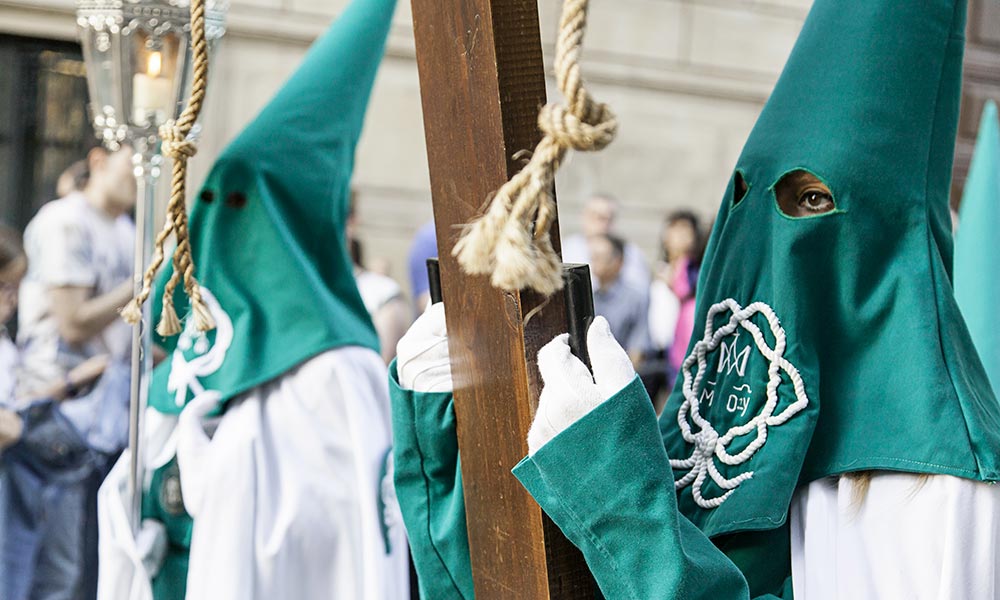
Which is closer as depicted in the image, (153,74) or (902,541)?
(902,541)

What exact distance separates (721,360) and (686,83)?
618cm

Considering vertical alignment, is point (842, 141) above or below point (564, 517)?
above

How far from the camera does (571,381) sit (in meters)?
1.33

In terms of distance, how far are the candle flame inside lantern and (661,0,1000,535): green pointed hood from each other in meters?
1.33

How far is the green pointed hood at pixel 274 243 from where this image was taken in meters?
2.88

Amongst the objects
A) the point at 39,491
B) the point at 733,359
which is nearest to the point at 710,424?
the point at 733,359

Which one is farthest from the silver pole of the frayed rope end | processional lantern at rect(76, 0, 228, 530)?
the frayed rope end

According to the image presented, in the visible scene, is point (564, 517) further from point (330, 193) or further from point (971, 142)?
point (971, 142)

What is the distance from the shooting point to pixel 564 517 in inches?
53.3

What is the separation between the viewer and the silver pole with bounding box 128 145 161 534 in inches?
97.7

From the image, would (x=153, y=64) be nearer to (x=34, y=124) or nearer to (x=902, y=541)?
(x=902, y=541)

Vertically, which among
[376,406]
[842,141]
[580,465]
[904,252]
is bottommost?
[376,406]

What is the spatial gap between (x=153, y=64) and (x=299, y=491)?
95 cm

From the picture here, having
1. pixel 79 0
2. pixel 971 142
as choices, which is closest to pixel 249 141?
pixel 79 0
